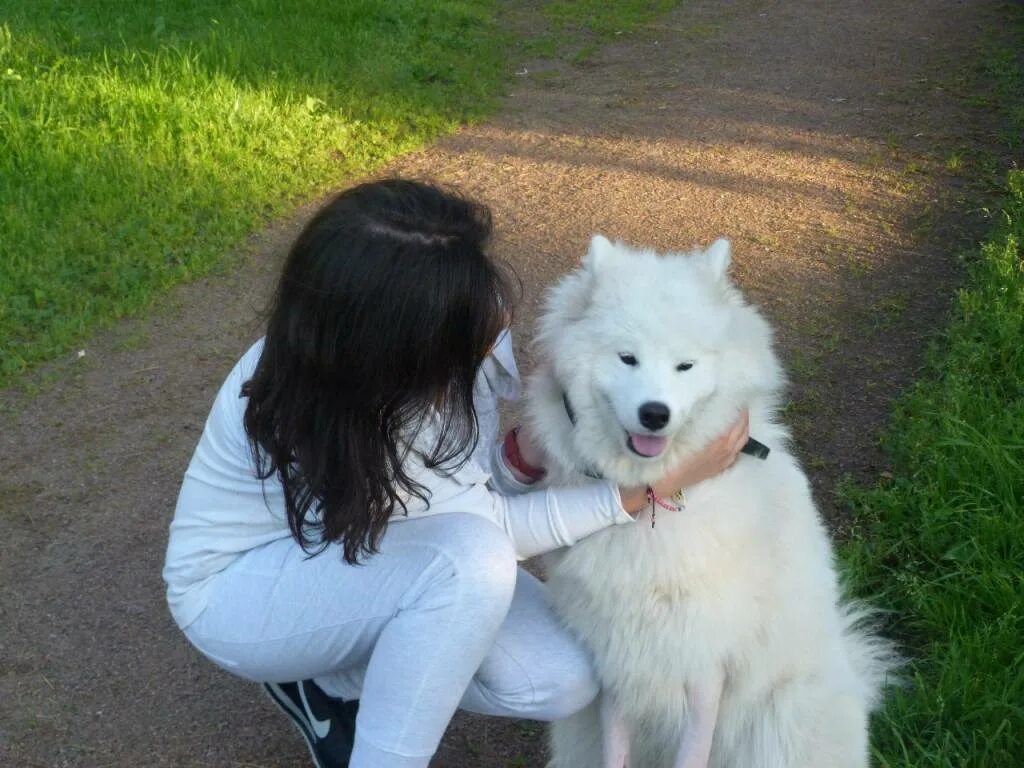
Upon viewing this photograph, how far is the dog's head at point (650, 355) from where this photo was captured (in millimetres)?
2131

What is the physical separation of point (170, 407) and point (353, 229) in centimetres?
235

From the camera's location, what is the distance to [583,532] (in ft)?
7.45

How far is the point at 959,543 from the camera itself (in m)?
2.97

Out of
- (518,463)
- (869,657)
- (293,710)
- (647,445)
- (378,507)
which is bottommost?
(293,710)

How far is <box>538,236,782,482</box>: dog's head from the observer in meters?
2.13

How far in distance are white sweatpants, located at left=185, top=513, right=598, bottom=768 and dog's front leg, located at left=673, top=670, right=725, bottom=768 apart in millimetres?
257

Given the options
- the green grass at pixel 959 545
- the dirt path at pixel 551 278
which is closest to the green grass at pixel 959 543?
the green grass at pixel 959 545

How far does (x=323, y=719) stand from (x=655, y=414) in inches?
39.8

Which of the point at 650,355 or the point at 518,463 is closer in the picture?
the point at 650,355

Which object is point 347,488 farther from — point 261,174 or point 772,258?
point 261,174

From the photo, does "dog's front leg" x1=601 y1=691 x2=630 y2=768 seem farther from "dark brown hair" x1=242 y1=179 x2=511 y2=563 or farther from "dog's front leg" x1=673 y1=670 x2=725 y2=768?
"dark brown hair" x1=242 y1=179 x2=511 y2=563

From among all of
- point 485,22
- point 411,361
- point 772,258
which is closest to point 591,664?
point 411,361

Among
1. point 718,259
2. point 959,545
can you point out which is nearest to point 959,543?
point 959,545

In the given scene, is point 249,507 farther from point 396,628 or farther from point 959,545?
point 959,545
